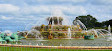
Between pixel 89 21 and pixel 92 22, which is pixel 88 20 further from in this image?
pixel 92 22

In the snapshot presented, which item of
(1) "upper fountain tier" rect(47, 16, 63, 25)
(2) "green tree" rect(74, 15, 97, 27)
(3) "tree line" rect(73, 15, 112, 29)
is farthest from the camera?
(2) "green tree" rect(74, 15, 97, 27)

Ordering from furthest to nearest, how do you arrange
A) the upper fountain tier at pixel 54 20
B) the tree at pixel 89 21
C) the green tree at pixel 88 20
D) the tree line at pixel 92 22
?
the green tree at pixel 88 20
the tree at pixel 89 21
the tree line at pixel 92 22
the upper fountain tier at pixel 54 20

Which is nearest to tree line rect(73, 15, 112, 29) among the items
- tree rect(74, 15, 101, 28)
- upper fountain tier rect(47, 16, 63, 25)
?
tree rect(74, 15, 101, 28)

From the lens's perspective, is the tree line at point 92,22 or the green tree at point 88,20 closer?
the tree line at point 92,22

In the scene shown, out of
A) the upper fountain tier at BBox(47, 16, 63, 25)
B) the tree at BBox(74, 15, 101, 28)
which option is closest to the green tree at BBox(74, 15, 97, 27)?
the tree at BBox(74, 15, 101, 28)

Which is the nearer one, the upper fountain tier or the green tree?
the upper fountain tier

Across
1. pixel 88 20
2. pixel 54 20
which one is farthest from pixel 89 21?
pixel 54 20

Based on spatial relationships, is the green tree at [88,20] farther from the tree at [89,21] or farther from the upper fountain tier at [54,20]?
the upper fountain tier at [54,20]

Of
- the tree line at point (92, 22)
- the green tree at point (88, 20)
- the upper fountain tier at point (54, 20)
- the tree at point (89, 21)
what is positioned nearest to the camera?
the upper fountain tier at point (54, 20)

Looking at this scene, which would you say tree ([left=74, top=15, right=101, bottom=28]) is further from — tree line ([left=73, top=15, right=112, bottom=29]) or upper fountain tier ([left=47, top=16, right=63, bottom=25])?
upper fountain tier ([left=47, top=16, right=63, bottom=25])

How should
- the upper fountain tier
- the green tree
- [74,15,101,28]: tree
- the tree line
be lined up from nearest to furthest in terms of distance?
1. the upper fountain tier
2. the tree line
3. [74,15,101,28]: tree
4. the green tree

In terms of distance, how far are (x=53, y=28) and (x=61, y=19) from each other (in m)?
3.82

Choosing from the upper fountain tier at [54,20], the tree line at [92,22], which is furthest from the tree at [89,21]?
the upper fountain tier at [54,20]

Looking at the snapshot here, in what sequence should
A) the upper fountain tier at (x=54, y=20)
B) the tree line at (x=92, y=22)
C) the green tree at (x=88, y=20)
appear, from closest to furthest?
1. the upper fountain tier at (x=54, y=20)
2. the tree line at (x=92, y=22)
3. the green tree at (x=88, y=20)
